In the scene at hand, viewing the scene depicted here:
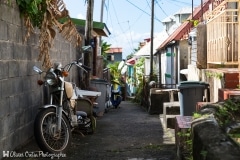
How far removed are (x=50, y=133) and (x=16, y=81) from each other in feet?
2.92

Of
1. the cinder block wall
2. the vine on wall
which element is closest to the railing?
the vine on wall

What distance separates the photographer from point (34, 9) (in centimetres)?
611

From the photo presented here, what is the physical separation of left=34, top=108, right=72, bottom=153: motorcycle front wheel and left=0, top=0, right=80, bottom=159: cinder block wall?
1.37 ft

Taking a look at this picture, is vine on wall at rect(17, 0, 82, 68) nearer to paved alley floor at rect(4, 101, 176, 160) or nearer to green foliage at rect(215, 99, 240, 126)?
paved alley floor at rect(4, 101, 176, 160)

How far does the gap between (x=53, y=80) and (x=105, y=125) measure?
3.76 metres

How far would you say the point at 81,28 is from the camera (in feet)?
51.2

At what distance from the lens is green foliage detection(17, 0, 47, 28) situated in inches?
237

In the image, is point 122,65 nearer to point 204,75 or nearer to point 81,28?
point 81,28

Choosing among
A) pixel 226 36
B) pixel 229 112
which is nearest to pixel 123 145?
pixel 229 112

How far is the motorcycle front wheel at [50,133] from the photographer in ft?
17.9

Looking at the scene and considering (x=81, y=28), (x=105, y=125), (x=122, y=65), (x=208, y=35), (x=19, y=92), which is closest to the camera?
(x=19, y=92)

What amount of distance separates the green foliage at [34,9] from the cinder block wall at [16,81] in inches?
5.3

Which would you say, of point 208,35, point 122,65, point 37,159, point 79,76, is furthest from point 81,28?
point 122,65

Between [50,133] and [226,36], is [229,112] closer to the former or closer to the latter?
[50,133]
